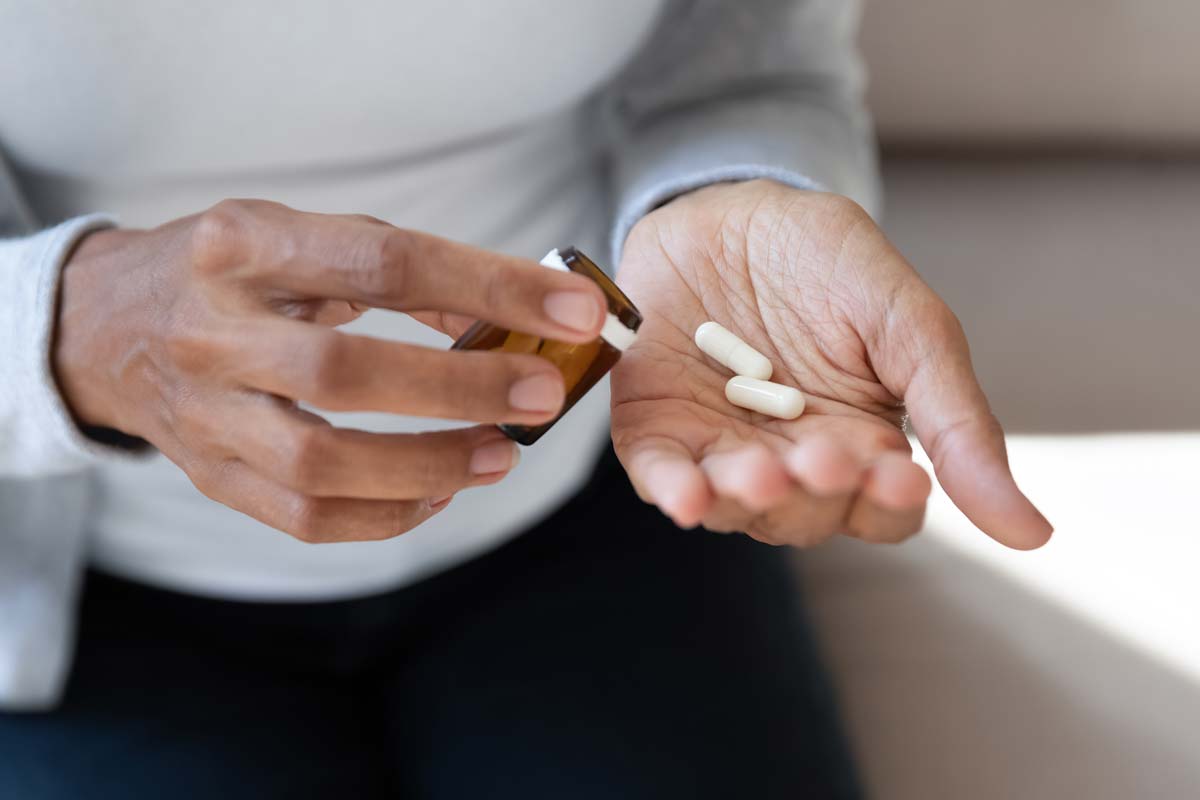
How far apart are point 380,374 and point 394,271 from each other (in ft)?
0.18

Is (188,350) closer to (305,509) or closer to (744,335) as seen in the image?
(305,509)

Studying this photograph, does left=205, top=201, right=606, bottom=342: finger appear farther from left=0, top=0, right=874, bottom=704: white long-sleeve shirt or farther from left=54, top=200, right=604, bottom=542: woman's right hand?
left=0, top=0, right=874, bottom=704: white long-sleeve shirt

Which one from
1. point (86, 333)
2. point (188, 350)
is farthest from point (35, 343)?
point (188, 350)

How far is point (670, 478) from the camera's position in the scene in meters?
0.55

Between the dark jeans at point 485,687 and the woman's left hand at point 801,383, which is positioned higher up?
the woman's left hand at point 801,383

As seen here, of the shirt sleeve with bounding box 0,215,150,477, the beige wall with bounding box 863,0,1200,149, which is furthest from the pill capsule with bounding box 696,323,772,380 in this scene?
the beige wall with bounding box 863,0,1200,149

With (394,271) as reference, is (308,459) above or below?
below

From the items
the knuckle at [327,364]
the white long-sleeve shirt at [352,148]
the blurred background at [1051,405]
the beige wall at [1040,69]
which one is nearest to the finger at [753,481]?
→ the knuckle at [327,364]

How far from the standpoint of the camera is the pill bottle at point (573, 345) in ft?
2.09

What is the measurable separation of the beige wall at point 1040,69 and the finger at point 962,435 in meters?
0.83

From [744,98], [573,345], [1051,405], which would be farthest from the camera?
[1051,405]

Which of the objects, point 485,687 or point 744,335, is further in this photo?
point 485,687

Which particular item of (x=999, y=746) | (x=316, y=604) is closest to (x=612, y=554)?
(x=316, y=604)

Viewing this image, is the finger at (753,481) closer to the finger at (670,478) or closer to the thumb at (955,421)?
the finger at (670,478)
